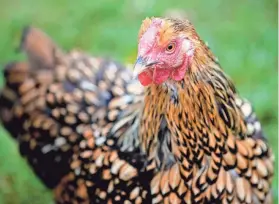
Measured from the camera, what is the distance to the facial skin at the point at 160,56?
1.77 m

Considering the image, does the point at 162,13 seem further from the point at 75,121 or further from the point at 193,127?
the point at 193,127

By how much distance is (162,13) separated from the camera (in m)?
3.59

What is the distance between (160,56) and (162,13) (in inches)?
72.5

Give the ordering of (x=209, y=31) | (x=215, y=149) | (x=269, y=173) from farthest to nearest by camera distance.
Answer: (x=209, y=31), (x=269, y=173), (x=215, y=149)

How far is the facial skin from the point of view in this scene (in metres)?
1.77

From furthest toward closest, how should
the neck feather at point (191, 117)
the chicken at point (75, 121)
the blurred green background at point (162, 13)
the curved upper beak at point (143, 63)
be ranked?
the blurred green background at point (162, 13)
the chicken at point (75, 121)
the neck feather at point (191, 117)
the curved upper beak at point (143, 63)

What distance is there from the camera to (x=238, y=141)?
2074 millimetres

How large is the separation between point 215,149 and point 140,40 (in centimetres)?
42

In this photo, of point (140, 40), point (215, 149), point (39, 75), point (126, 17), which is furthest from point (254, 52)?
point (140, 40)

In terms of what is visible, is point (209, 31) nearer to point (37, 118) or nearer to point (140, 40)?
point (37, 118)

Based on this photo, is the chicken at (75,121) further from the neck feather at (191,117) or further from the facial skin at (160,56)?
the facial skin at (160,56)

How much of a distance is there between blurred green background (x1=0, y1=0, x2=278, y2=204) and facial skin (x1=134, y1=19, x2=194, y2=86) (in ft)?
4.34

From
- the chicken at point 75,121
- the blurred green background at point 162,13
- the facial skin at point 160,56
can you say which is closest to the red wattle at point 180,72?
the facial skin at point 160,56

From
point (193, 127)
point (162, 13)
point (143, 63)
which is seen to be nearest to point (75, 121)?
point (193, 127)
